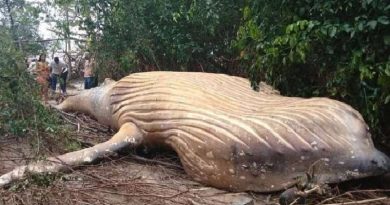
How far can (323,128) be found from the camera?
15.8 feet

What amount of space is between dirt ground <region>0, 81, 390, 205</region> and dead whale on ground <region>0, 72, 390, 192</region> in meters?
0.14

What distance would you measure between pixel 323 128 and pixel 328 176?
46 cm

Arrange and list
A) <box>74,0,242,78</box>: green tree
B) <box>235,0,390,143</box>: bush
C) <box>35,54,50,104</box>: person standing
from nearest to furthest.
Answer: <box>235,0,390,143</box>: bush
<box>35,54,50,104</box>: person standing
<box>74,0,242,78</box>: green tree

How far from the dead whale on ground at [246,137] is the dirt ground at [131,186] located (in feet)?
0.44

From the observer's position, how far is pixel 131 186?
5.05 metres

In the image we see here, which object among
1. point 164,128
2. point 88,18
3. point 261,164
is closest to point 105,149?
point 164,128

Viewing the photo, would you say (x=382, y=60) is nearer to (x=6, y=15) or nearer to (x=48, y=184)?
(x=48, y=184)

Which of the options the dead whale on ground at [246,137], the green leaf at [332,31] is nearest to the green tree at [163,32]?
the dead whale on ground at [246,137]

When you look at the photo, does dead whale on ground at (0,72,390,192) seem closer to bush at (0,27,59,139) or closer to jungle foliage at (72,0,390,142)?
jungle foliage at (72,0,390,142)

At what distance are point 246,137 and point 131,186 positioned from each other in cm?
123

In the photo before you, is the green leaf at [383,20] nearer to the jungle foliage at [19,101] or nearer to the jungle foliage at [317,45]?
the jungle foliage at [317,45]

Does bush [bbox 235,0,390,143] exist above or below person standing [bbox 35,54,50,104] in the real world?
above

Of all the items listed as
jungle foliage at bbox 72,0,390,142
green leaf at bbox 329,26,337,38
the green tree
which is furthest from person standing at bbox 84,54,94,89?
green leaf at bbox 329,26,337,38

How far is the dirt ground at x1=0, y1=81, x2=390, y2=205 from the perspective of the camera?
14.8 ft
